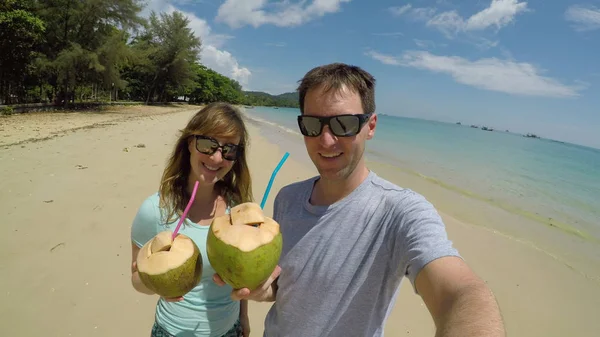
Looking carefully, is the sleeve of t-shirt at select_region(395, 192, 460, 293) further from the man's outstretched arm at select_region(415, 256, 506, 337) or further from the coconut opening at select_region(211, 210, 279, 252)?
the coconut opening at select_region(211, 210, 279, 252)

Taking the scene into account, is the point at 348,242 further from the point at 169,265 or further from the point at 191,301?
the point at 191,301

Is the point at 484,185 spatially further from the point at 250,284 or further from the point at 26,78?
the point at 26,78

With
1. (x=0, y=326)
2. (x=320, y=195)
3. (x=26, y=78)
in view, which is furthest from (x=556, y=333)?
(x=26, y=78)

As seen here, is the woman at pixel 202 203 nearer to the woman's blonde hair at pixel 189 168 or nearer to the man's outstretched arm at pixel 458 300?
the woman's blonde hair at pixel 189 168

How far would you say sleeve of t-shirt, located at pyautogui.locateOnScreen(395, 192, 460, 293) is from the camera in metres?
1.08

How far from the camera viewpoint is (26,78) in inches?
922

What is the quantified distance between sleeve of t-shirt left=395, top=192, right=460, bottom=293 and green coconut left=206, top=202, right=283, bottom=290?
0.44 m

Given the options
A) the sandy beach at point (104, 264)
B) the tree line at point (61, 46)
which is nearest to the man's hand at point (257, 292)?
the sandy beach at point (104, 264)

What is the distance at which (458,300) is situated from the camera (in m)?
0.97

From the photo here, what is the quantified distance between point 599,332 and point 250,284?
4.81 metres

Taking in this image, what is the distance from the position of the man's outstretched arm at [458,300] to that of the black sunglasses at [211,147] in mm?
1219

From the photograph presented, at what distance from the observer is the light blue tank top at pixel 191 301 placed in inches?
65.3

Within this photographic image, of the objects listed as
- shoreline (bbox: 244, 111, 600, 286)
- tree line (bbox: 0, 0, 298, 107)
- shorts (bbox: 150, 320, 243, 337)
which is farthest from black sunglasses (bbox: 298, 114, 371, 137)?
tree line (bbox: 0, 0, 298, 107)

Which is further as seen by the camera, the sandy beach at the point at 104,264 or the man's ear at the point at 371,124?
the sandy beach at the point at 104,264
